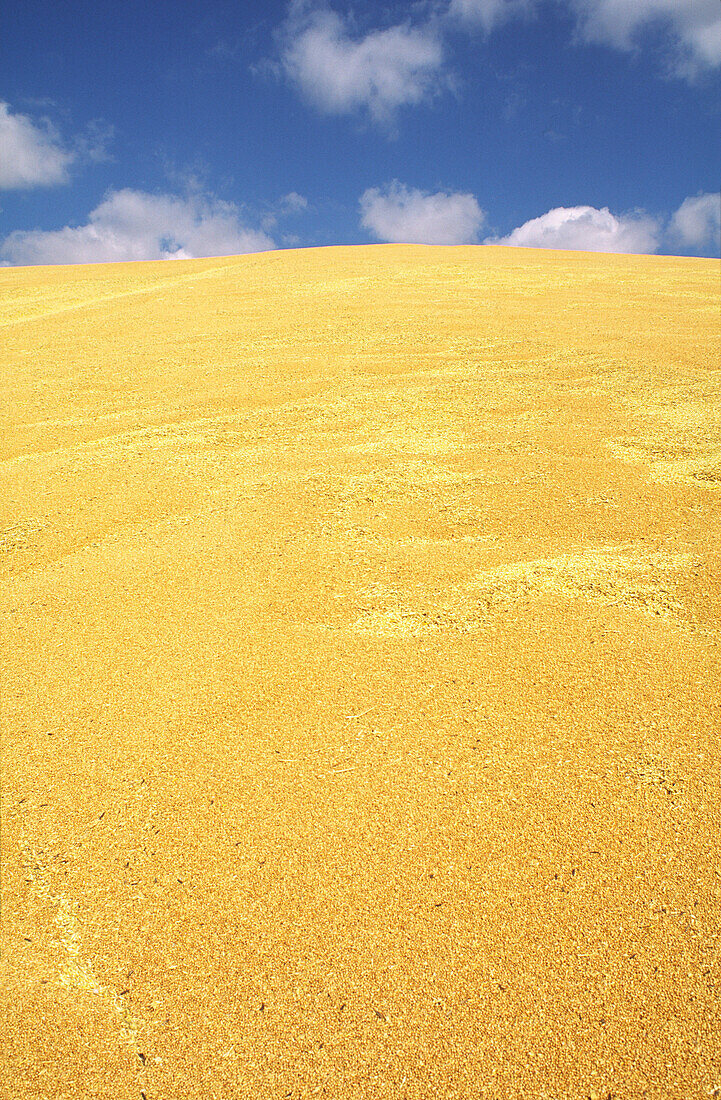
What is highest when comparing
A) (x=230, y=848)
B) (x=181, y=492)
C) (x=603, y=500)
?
(x=181, y=492)

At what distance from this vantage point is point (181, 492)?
13.0ft

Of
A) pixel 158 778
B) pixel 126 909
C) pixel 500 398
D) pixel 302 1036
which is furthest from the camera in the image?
pixel 500 398

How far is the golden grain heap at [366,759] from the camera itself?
4.61 ft

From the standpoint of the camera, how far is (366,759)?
203 cm

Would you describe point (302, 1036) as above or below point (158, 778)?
below

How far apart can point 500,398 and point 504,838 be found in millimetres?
4131

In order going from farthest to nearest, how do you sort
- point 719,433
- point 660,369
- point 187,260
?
point 187,260 < point 660,369 < point 719,433

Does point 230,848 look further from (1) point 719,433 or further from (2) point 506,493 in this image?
(1) point 719,433

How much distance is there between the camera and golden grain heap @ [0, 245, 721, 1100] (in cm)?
141

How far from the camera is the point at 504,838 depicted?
1782mm

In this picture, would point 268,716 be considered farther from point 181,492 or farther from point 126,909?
point 181,492

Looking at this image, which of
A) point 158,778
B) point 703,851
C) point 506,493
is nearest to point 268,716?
point 158,778

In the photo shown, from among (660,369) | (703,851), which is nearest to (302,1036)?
(703,851)

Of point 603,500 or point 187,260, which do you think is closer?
point 603,500
